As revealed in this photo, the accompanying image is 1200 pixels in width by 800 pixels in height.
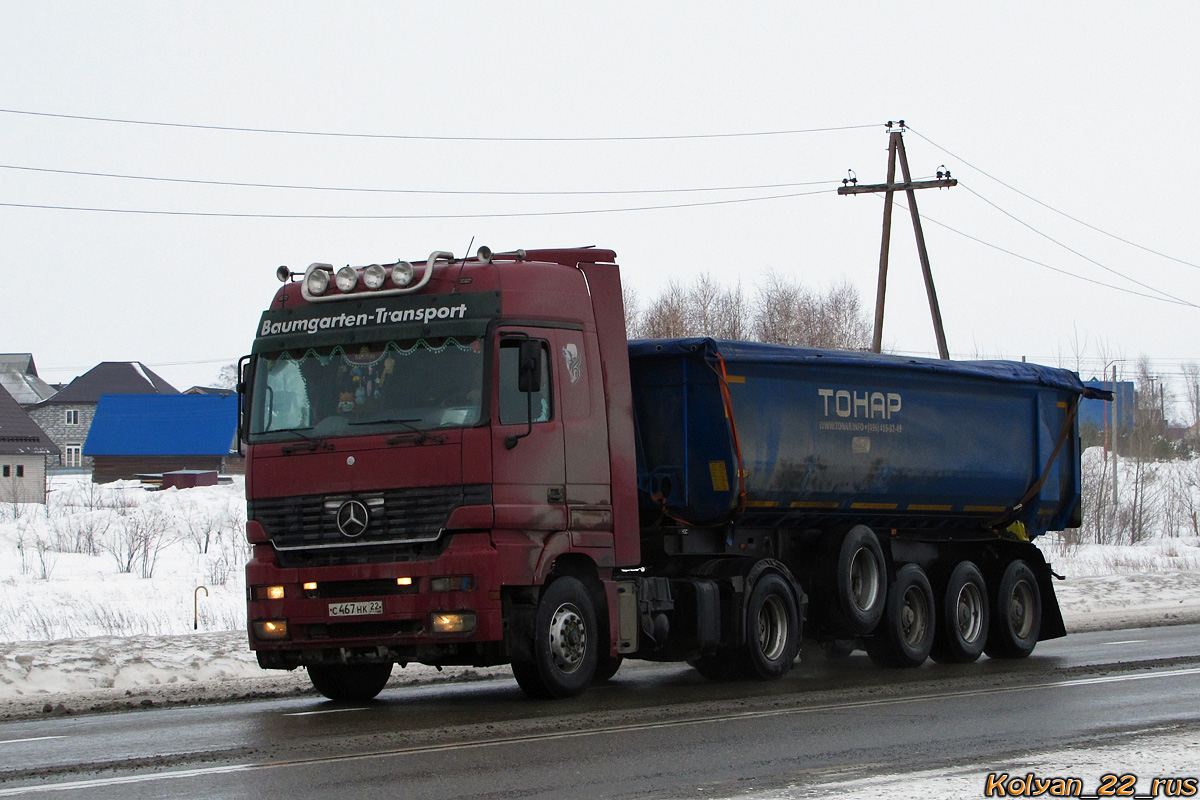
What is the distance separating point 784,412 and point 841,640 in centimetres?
300

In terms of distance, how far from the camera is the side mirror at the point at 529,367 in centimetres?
1033

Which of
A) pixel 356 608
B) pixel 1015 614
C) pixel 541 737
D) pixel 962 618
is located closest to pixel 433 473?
pixel 356 608

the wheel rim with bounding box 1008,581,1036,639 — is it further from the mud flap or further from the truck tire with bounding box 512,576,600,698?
the truck tire with bounding box 512,576,600,698

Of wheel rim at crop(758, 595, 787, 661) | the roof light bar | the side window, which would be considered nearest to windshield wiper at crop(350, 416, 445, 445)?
the side window

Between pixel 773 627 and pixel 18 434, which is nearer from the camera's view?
pixel 773 627

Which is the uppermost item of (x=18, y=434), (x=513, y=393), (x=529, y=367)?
(x=18, y=434)

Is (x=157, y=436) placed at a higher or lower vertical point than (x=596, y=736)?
higher

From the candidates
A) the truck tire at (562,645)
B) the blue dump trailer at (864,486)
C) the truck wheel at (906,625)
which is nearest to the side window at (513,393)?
the truck tire at (562,645)

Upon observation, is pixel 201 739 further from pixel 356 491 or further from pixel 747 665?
pixel 747 665

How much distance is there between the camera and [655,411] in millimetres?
12664

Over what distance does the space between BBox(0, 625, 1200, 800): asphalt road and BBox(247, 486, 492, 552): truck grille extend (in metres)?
1.31

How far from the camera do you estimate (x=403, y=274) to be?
1105 centimetres

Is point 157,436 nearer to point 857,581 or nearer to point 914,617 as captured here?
point 914,617

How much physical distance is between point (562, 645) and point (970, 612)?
6319 millimetres
